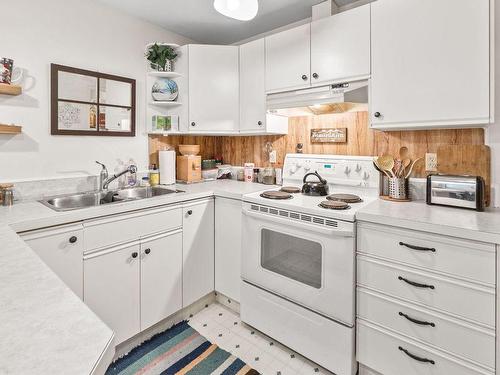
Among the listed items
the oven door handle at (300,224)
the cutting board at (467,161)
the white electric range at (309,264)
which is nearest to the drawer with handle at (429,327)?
the white electric range at (309,264)

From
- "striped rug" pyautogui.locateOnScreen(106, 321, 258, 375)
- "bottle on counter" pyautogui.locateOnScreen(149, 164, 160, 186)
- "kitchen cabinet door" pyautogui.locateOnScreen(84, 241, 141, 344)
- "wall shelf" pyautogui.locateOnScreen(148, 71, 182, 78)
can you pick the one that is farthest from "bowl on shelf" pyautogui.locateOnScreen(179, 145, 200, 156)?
"striped rug" pyautogui.locateOnScreen(106, 321, 258, 375)

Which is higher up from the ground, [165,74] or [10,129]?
[165,74]

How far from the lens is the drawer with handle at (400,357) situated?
139 cm

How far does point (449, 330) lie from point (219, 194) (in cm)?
167

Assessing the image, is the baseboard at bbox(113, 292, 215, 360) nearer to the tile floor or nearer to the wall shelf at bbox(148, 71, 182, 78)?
the tile floor

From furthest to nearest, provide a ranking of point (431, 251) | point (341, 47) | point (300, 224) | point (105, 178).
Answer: point (105, 178) < point (341, 47) < point (300, 224) < point (431, 251)

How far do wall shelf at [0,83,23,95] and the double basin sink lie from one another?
0.70 m

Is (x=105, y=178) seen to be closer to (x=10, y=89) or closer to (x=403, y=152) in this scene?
(x=10, y=89)

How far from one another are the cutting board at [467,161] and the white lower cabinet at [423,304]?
66cm

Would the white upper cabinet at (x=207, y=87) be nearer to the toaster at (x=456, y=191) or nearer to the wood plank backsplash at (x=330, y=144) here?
the wood plank backsplash at (x=330, y=144)

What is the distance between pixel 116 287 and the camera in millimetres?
1860

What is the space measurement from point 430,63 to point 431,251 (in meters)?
1.06

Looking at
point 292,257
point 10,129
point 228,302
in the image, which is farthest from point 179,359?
point 10,129

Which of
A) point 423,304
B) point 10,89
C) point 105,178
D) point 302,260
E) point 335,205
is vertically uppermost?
point 10,89
